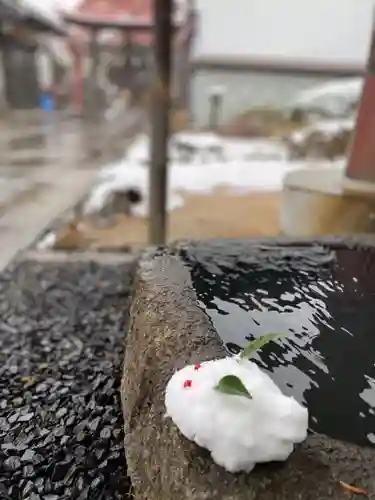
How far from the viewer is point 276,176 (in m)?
9.38

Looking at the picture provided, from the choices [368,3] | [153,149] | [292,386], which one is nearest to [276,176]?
[153,149]

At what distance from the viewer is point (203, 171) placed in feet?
31.3

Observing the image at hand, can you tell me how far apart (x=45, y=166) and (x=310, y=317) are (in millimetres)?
8074

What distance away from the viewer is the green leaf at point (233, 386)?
1.23 metres

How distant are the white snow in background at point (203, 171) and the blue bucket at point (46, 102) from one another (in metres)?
8.17

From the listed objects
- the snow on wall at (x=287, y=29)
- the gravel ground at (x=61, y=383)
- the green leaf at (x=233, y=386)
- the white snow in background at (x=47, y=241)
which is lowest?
the white snow in background at (x=47, y=241)

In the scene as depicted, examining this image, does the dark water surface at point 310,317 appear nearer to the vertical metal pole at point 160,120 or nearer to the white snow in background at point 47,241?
the vertical metal pole at point 160,120

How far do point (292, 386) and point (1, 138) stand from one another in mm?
11930

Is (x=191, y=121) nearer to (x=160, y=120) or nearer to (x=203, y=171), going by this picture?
(x=203, y=171)

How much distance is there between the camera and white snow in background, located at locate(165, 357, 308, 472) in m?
1.21

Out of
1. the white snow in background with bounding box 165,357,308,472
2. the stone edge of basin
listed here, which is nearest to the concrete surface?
the stone edge of basin

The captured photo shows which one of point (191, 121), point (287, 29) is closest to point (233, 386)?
point (287, 29)

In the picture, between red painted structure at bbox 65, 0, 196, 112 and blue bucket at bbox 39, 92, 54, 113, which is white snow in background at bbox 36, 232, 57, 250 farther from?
blue bucket at bbox 39, 92, 54, 113

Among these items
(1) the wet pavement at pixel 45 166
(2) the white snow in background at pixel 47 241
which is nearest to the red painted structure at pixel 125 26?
(1) the wet pavement at pixel 45 166
